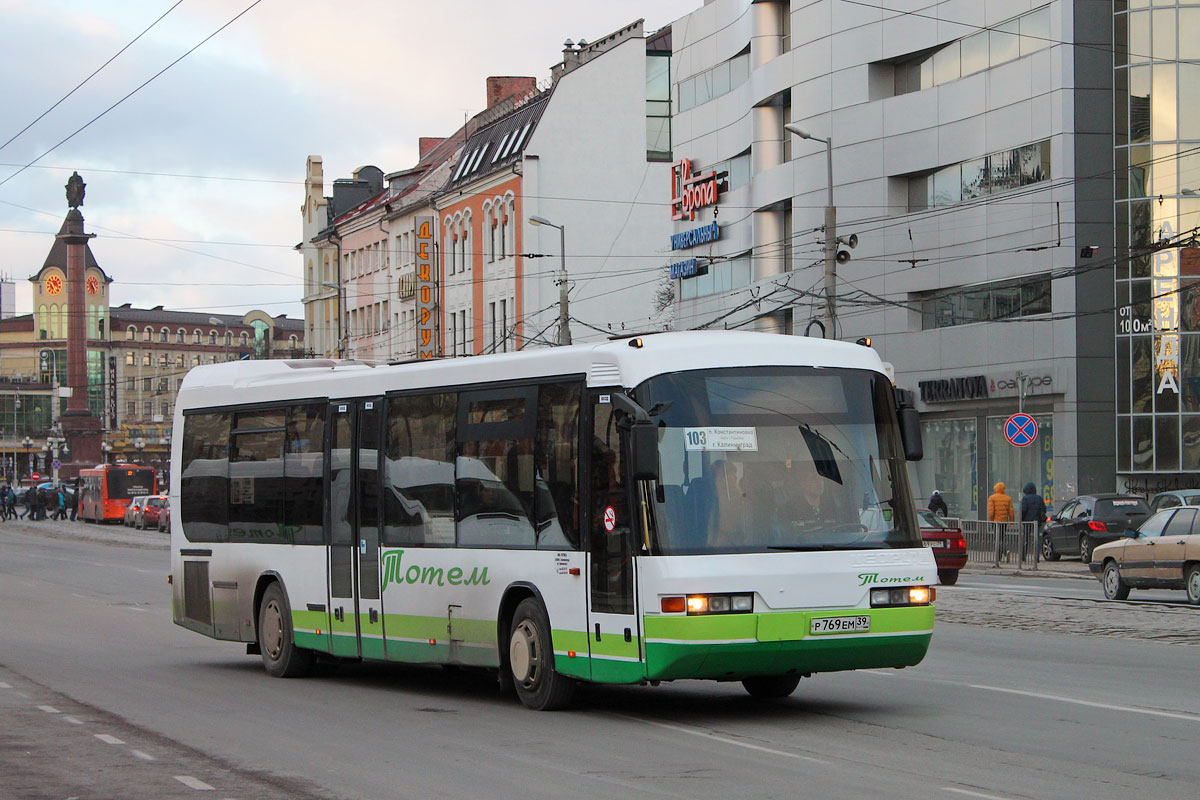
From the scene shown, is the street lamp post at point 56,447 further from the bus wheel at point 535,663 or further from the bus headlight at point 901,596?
the bus headlight at point 901,596

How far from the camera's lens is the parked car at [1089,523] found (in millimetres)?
36688

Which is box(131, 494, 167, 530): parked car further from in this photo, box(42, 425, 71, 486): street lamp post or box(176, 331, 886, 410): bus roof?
box(176, 331, 886, 410): bus roof

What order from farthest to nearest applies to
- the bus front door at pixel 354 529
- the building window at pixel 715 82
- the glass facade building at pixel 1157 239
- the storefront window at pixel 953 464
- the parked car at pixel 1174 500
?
the building window at pixel 715 82 < the storefront window at pixel 953 464 < the glass facade building at pixel 1157 239 < the parked car at pixel 1174 500 < the bus front door at pixel 354 529

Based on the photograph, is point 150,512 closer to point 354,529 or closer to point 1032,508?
A: point 1032,508

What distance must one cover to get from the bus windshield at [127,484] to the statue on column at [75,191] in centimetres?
2280

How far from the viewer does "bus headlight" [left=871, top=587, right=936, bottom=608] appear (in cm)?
1195

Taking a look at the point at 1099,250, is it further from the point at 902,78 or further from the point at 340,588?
the point at 340,588

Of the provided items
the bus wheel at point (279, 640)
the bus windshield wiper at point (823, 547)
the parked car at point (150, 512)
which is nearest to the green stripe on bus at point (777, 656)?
the bus windshield wiper at point (823, 547)

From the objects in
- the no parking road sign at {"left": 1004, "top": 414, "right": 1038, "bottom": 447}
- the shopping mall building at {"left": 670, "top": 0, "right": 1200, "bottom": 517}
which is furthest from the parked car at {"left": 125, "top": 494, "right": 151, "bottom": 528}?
the no parking road sign at {"left": 1004, "top": 414, "right": 1038, "bottom": 447}

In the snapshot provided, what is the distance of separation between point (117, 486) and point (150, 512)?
872 cm

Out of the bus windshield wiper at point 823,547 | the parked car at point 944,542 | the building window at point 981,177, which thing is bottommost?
the parked car at point 944,542

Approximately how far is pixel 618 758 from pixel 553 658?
7.52 ft

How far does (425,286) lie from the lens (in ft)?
249

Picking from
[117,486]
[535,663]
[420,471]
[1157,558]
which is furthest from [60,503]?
[535,663]
